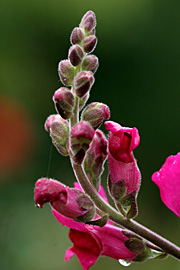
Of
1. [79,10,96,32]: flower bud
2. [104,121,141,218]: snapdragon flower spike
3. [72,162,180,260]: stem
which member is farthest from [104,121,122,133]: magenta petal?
[79,10,96,32]: flower bud

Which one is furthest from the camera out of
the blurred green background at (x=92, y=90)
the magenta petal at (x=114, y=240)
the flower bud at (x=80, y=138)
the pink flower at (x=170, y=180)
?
the blurred green background at (x=92, y=90)

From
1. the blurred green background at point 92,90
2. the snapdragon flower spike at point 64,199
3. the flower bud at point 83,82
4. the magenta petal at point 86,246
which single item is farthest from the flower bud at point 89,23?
the blurred green background at point 92,90

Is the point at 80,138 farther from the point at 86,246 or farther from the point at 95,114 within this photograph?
the point at 86,246

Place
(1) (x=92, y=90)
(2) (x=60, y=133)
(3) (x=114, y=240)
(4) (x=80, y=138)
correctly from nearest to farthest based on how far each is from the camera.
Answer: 1. (4) (x=80, y=138)
2. (2) (x=60, y=133)
3. (3) (x=114, y=240)
4. (1) (x=92, y=90)

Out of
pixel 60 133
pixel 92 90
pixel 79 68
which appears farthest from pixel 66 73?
pixel 92 90

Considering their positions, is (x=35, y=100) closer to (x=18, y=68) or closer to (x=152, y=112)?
(x=18, y=68)

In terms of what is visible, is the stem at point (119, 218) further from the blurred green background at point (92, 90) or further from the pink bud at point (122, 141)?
the blurred green background at point (92, 90)

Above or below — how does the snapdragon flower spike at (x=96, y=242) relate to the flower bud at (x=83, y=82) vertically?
below
